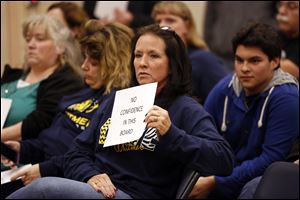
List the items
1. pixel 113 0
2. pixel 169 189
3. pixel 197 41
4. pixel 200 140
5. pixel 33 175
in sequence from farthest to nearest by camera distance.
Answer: pixel 113 0, pixel 197 41, pixel 33 175, pixel 169 189, pixel 200 140

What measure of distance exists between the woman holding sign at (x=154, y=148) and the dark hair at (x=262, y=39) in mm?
472

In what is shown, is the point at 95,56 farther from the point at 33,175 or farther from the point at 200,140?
the point at 200,140

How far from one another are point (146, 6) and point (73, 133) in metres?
1.76

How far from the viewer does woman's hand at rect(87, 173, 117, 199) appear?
215 centimetres

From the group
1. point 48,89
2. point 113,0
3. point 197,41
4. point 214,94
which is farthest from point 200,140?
point 113,0

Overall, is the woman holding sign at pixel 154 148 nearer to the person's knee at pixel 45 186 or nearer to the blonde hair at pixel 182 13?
the person's knee at pixel 45 186

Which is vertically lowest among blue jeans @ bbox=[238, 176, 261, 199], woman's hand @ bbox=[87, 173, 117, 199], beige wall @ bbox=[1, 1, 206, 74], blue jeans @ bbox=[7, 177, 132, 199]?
blue jeans @ bbox=[238, 176, 261, 199]

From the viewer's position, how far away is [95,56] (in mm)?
2793

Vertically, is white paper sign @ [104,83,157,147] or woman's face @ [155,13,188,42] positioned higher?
woman's face @ [155,13,188,42]

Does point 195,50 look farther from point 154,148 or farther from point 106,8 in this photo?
point 154,148

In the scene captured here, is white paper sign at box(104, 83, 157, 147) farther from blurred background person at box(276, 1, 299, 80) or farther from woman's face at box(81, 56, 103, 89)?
blurred background person at box(276, 1, 299, 80)

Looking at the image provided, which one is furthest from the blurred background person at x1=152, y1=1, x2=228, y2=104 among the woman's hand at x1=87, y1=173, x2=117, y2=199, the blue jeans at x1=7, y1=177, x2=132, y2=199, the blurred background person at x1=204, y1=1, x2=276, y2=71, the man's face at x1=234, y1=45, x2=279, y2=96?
the blue jeans at x1=7, y1=177, x2=132, y2=199

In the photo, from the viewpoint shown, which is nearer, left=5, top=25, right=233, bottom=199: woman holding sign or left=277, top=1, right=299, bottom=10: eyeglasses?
left=5, top=25, right=233, bottom=199: woman holding sign

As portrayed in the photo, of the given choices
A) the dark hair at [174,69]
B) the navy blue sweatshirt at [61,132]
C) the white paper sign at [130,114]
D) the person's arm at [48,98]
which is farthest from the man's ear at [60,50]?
the white paper sign at [130,114]
